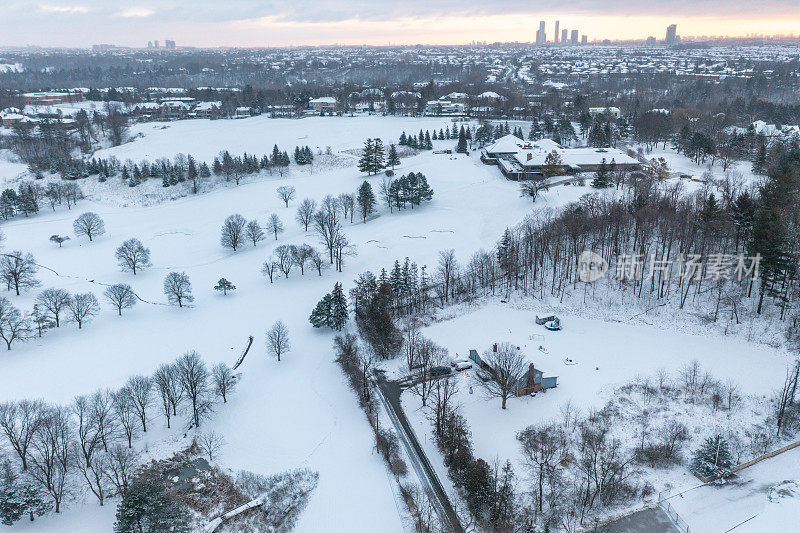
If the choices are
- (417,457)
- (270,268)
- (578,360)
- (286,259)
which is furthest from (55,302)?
(578,360)

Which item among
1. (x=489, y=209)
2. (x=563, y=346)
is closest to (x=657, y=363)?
(x=563, y=346)

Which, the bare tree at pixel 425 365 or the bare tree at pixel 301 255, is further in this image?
the bare tree at pixel 301 255

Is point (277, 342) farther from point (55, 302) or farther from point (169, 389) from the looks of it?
point (55, 302)

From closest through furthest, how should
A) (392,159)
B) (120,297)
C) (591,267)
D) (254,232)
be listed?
(120,297) < (591,267) < (254,232) < (392,159)

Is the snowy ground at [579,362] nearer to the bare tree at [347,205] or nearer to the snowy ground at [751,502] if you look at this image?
the snowy ground at [751,502]

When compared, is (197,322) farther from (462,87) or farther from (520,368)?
(462,87)

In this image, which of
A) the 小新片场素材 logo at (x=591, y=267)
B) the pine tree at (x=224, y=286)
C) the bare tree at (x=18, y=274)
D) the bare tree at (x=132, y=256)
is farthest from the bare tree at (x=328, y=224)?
the bare tree at (x=18, y=274)
